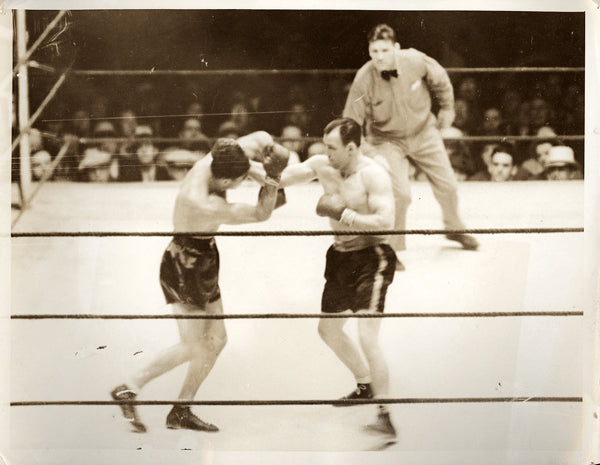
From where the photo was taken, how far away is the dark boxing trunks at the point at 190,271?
52.3 inches

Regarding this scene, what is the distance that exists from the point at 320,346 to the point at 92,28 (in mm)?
840

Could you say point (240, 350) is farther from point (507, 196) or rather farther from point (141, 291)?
point (507, 196)

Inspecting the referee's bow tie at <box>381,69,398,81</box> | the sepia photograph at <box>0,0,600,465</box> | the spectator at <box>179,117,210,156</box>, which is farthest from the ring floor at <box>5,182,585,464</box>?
the referee's bow tie at <box>381,69,398,81</box>

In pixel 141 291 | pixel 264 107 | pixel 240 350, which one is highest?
pixel 264 107

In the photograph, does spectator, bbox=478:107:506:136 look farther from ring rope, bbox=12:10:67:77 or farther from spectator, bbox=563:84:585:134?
ring rope, bbox=12:10:67:77

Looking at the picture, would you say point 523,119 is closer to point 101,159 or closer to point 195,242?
point 195,242

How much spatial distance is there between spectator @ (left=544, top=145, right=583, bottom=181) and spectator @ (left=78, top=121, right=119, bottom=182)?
94 centimetres

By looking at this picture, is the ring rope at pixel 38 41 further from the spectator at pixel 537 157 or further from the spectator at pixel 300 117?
the spectator at pixel 537 157

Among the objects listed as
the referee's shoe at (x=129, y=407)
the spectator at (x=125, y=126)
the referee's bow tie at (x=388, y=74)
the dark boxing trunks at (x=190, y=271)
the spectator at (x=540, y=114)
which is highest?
the referee's bow tie at (x=388, y=74)

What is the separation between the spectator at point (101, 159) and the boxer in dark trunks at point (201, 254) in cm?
16

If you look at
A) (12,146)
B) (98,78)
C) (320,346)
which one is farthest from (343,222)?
(12,146)

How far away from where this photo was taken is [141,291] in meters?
1.33

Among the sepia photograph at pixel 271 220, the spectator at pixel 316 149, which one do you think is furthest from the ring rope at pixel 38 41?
the spectator at pixel 316 149

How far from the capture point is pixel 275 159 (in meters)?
1.33
